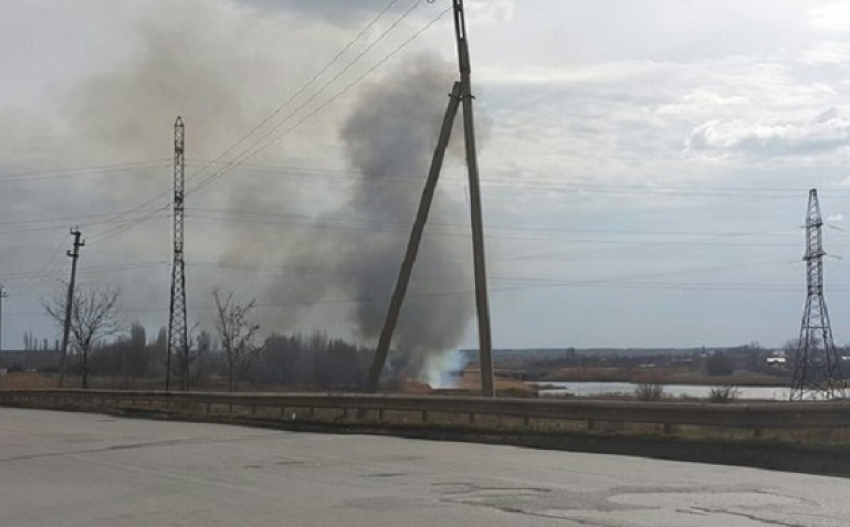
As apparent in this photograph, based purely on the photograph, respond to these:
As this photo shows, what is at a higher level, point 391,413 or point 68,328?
point 68,328

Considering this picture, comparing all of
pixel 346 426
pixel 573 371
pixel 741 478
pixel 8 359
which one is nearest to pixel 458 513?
pixel 741 478

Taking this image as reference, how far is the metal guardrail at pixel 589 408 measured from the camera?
15.4 meters

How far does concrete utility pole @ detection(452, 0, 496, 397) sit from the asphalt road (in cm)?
595

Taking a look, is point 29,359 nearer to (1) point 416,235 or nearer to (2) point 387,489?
(1) point 416,235

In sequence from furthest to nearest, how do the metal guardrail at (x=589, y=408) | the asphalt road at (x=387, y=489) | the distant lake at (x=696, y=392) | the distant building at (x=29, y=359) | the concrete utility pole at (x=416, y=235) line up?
1. the distant building at (x=29, y=359)
2. the distant lake at (x=696, y=392)
3. the concrete utility pole at (x=416, y=235)
4. the metal guardrail at (x=589, y=408)
5. the asphalt road at (x=387, y=489)

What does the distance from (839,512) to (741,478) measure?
126 inches

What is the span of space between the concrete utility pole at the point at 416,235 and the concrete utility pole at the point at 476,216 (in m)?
0.72

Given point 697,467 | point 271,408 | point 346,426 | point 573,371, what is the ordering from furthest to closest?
point 573,371 → point 271,408 → point 346,426 → point 697,467

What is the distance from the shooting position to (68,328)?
56.1 m

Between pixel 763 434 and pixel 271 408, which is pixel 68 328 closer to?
pixel 271 408

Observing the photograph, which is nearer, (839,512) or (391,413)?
(839,512)

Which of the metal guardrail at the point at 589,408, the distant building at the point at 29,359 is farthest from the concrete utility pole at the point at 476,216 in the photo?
the distant building at the point at 29,359

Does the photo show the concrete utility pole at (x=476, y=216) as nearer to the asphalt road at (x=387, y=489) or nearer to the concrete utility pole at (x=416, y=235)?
the concrete utility pole at (x=416, y=235)

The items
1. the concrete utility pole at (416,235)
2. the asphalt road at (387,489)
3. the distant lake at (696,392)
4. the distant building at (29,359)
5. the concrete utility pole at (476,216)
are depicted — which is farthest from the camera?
the distant building at (29,359)
